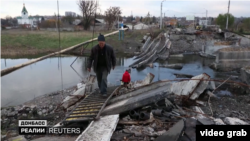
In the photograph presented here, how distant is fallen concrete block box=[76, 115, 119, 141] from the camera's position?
3.73m

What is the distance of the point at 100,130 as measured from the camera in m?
4.02

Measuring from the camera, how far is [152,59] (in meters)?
19.5

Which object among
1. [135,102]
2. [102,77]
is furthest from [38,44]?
[135,102]

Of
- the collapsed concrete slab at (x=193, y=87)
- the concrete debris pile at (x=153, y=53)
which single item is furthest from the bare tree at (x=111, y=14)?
the collapsed concrete slab at (x=193, y=87)

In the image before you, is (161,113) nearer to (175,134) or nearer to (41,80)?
(175,134)

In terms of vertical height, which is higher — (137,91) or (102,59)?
(102,59)

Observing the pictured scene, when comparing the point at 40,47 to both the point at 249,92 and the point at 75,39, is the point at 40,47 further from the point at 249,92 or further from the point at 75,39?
the point at 249,92

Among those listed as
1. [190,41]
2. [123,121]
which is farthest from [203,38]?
[123,121]

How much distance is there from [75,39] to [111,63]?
26.0 meters

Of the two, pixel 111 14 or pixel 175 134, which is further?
pixel 111 14

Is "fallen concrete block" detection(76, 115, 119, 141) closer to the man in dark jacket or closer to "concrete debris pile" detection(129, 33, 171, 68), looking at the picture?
the man in dark jacket

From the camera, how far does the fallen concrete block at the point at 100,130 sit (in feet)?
12.2

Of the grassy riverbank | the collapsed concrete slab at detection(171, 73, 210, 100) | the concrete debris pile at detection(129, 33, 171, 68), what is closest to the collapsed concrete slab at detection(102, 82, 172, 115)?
the collapsed concrete slab at detection(171, 73, 210, 100)

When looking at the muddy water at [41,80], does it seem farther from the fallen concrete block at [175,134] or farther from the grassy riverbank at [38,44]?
the grassy riverbank at [38,44]
